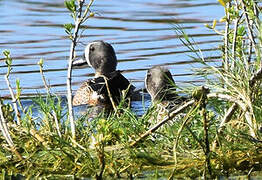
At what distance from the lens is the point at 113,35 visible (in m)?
15.9

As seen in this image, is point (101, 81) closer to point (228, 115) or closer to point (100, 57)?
point (100, 57)

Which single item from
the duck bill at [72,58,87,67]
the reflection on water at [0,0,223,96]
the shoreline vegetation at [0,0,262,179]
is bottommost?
the duck bill at [72,58,87,67]

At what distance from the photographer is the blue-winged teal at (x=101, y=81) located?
1136cm

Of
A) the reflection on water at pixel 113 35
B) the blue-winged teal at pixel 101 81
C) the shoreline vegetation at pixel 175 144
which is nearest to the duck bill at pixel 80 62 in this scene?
the blue-winged teal at pixel 101 81

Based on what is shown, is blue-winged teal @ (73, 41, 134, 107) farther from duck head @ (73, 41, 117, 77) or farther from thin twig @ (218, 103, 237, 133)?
thin twig @ (218, 103, 237, 133)

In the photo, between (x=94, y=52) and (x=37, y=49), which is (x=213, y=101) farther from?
(x=37, y=49)

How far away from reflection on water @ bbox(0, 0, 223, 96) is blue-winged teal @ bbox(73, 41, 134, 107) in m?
0.27

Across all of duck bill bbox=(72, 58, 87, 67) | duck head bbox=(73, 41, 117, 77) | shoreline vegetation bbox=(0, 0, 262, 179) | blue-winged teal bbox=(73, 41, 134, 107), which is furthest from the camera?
duck bill bbox=(72, 58, 87, 67)

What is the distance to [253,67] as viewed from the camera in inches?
248

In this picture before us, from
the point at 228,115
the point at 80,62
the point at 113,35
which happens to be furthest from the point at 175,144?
the point at 113,35

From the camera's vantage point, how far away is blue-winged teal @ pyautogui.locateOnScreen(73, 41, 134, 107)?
37.3ft

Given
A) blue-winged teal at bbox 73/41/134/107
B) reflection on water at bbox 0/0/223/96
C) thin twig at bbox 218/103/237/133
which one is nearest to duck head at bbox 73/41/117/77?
blue-winged teal at bbox 73/41/134/107

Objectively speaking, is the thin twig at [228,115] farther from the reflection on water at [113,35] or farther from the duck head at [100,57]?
the duck head at [100,57]

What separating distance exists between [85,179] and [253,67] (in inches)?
58.1
